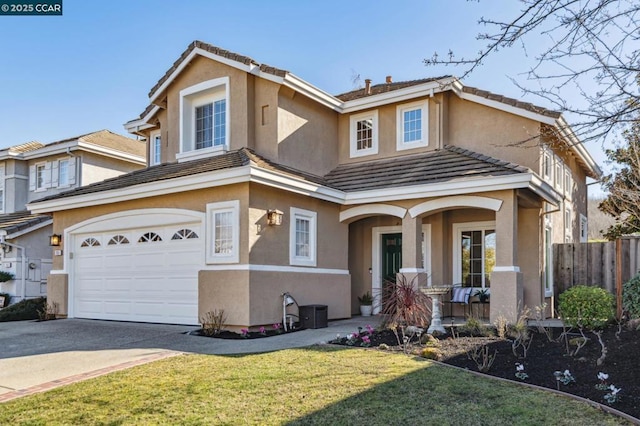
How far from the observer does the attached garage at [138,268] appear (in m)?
12.0

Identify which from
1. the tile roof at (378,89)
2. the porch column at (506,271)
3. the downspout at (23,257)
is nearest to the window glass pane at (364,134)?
the tile roof at (378,89)

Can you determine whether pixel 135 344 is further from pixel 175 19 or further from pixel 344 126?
pixel 344 126

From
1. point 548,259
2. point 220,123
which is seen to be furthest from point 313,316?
point 548,259

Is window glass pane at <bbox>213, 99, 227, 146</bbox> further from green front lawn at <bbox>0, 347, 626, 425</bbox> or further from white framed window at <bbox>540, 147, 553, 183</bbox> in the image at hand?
white framed window at <bbox>540, 147, 553, 183</bbox>

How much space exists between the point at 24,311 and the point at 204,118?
304 inches

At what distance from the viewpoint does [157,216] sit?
1257cm

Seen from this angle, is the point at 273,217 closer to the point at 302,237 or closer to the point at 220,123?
the point at 302,237

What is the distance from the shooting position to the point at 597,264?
13.5m

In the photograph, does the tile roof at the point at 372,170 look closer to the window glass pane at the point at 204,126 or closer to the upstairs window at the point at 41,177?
the window glass pane at the point at 204,126

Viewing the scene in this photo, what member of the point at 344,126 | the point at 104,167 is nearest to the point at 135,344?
the point at 344,126

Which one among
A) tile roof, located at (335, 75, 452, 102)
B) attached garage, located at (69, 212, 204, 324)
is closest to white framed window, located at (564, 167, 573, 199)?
tile roof, located at (335, 75, 452, 102)

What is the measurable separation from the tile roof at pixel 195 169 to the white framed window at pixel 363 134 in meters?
1.86

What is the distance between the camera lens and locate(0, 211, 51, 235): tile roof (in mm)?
19022

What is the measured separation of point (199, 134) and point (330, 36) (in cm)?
582
